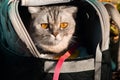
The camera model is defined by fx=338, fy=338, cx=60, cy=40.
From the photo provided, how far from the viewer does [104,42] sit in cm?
167

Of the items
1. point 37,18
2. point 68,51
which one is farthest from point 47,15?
point 68,51

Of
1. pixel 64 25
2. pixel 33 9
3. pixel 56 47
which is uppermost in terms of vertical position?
pixel 33 9

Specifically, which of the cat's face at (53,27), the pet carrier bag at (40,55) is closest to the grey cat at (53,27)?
the cat's face at (53,27)

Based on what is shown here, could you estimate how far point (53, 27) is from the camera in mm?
1934

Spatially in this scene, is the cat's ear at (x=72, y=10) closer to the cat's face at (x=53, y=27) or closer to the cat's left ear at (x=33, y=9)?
the cat's face at (x=53, y=27)

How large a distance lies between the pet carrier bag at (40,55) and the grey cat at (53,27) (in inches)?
5.8

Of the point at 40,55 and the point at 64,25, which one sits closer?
the point at 40,55

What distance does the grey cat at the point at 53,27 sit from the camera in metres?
1.94

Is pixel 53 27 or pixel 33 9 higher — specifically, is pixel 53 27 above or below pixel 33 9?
below

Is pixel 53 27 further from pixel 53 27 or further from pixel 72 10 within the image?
pixel 72 10

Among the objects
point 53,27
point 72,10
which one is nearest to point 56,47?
point 53,27

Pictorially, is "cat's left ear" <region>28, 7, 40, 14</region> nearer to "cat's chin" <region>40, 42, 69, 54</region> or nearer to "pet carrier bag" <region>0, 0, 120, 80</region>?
"pet carrier bag" <region>0, 0, 120, 80</region>

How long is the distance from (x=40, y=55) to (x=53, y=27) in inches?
9.2

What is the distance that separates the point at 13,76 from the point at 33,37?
29 centimetres
